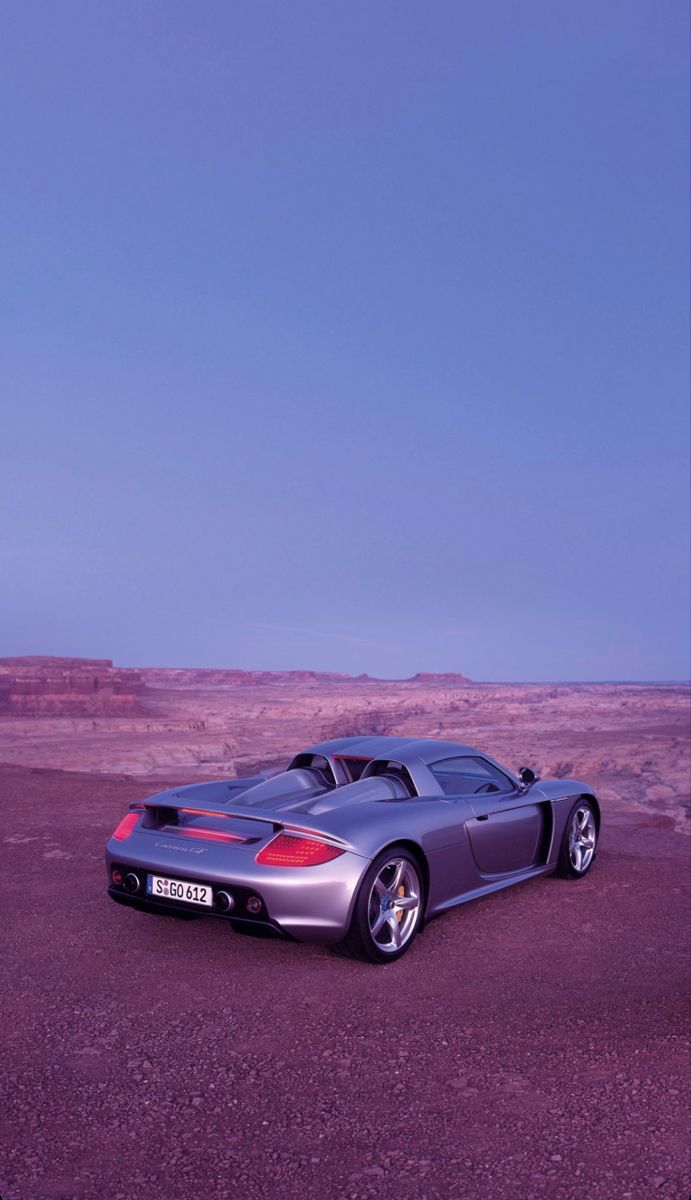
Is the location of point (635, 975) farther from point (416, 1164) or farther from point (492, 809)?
point (416, 1164)

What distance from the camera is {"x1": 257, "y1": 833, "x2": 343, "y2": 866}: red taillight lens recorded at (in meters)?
4.83

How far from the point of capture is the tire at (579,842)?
7250mm

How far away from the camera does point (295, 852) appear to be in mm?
4871

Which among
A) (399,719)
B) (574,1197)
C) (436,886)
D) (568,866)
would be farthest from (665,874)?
(399,719)

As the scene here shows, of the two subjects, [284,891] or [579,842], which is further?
[579,842]

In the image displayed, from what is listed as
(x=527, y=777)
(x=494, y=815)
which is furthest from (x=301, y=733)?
(x=494, y=815)

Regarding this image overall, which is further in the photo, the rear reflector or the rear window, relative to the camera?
the rear window

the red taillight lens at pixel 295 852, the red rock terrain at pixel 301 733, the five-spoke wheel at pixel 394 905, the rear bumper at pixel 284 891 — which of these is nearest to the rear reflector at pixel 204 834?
the rear bumper at pixel 284 891

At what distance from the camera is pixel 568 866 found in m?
7.29

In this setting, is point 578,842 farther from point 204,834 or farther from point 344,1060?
point 344,1060

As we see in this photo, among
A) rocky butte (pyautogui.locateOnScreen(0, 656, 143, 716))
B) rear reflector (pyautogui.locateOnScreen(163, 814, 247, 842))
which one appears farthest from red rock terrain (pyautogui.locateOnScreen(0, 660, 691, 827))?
rear reflector (pyautogui.locateOnScreen(163, 814, 247, 842))

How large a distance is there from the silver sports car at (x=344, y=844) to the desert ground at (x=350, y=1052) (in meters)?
0.31

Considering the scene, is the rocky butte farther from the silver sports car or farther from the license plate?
the license plate

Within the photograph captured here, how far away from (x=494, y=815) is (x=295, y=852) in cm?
190
